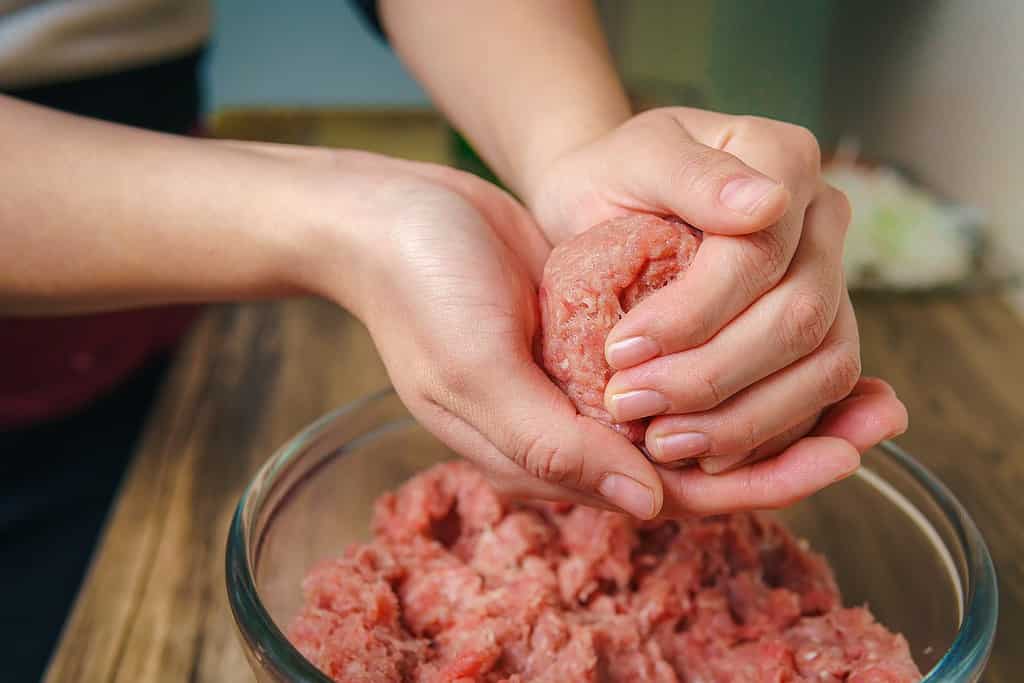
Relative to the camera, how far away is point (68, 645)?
1.12m

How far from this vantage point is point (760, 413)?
75cm

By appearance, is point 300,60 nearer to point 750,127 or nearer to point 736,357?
point 750,127

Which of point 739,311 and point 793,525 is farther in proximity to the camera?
point 793,525

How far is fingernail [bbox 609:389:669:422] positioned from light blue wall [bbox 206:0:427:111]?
9.26 ft

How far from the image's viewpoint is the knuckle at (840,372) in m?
0.77

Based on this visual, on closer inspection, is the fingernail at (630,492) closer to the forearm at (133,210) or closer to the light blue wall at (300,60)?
the forearm at (133,210)

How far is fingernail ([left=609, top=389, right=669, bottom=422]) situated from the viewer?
0.73m

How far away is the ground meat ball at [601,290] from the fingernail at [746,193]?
10 cm

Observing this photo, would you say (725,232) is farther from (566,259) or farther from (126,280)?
(126,280)

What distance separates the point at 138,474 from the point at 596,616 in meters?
0.87

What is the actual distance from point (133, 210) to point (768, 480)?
0.69 m

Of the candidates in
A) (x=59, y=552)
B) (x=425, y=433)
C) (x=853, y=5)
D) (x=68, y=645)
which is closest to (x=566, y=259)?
(x=425, y=433)

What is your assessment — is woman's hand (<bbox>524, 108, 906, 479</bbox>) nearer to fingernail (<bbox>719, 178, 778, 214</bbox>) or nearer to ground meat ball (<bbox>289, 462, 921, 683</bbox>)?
fingernail (<bbox>719, 178, 778, 214</bbox>)

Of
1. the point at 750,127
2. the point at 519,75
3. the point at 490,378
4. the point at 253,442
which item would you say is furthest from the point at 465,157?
the point at 490,378
